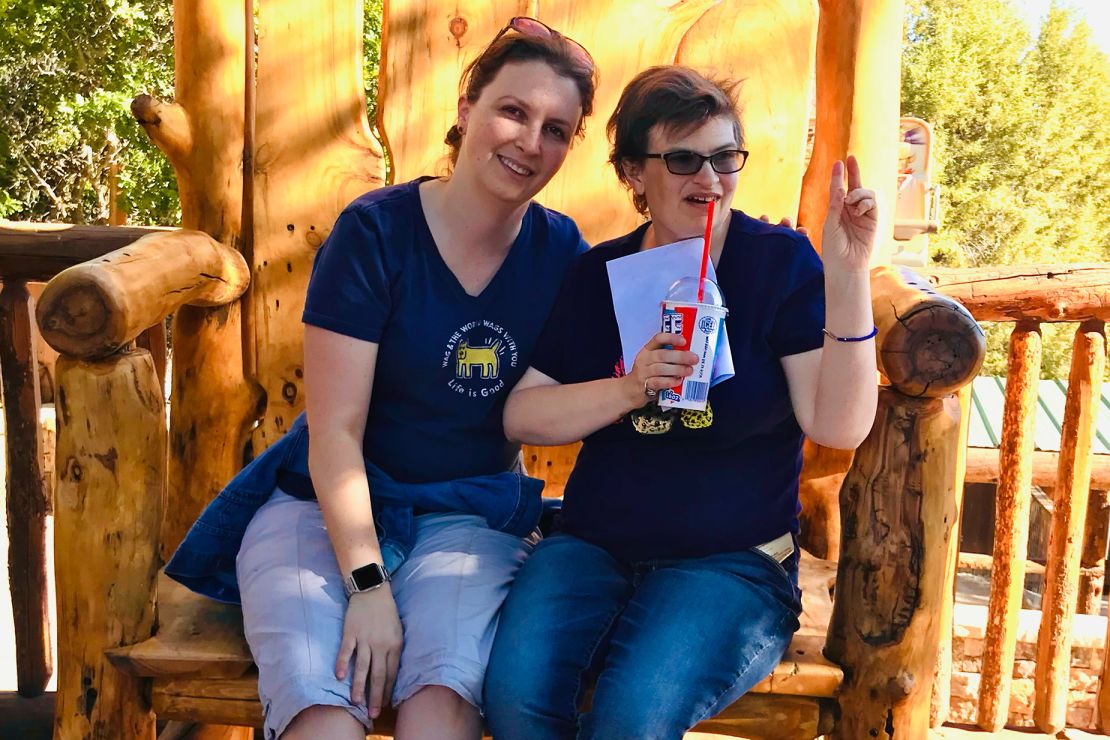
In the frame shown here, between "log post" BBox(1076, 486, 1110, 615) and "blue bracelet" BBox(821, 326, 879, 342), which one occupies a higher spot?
"blue bracelet" BBox(821, 326, 879, 342)

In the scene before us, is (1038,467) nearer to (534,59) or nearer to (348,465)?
(534,59)

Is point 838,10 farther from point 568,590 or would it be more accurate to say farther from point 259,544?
point 259,544

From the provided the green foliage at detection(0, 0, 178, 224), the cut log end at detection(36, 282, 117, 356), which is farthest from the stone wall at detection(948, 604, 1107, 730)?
the green foliage at detection(0, 0, 178, 224)

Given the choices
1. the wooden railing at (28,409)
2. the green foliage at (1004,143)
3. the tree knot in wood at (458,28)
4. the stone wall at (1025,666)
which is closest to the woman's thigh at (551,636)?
the tree knot in wood at (458,28)

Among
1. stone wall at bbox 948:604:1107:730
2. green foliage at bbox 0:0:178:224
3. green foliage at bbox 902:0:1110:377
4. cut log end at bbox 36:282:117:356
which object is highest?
green foliage at bbox 902:0:1110:377

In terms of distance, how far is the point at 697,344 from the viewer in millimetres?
1232

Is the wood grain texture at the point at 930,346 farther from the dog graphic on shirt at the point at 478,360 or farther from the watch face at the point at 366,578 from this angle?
the watch face at the point at 366,578

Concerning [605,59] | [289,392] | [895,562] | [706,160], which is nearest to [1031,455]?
[895,562]

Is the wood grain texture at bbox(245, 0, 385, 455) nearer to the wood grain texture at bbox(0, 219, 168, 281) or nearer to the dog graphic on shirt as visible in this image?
the wood grain texture at bbox(0, 219, 168, 281)

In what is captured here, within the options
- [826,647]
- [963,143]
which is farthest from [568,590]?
[963,143]

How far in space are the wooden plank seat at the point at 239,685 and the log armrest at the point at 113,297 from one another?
394 millimetres

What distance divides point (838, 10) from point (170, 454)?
1520mm

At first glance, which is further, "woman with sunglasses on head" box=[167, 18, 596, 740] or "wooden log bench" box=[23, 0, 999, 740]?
"wooden log bench" box=[23, 0, 999, 740]

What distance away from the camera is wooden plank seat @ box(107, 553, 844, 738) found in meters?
1.34
